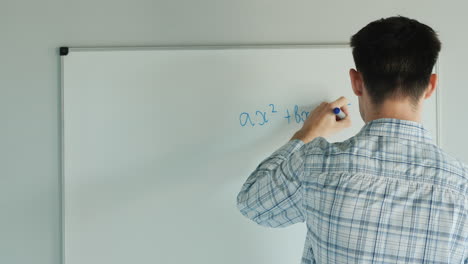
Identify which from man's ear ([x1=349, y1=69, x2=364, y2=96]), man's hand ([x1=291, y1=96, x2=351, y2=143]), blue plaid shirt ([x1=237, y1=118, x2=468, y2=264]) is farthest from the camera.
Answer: man's hand ([x1=291, y1=96, x2=351, y2=143])

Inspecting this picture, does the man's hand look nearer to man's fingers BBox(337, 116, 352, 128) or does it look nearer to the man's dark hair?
man's fingers BBox(337, 116, 352, 128)

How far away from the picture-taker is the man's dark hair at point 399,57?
0.78 meters

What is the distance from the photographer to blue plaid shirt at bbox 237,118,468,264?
72 cm

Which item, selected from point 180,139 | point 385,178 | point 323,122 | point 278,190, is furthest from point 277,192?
point 180,139

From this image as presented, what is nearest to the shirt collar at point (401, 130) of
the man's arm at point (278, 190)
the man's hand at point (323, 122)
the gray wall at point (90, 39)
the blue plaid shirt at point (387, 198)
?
the blue plaid shirt at point (387, 198)

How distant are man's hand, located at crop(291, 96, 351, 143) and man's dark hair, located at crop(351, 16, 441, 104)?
312 mm

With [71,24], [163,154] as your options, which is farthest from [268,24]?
[71,24]

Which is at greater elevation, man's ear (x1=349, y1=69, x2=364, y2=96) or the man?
man's ear (x1=349, y1=69, x2=364, y2=96)

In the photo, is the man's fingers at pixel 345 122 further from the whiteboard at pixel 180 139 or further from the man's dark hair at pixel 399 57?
the man's dark hair at pixel 399 57

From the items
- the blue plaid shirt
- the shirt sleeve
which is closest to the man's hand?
the shirt sleeve

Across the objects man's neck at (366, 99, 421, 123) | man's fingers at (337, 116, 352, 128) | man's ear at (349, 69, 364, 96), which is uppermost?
man's ear at (349, 69, 364, 96)

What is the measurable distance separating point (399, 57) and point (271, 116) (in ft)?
1.81

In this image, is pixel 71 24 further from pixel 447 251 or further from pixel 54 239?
pixel 447 251

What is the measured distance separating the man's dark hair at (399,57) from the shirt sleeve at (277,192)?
0.73ft
